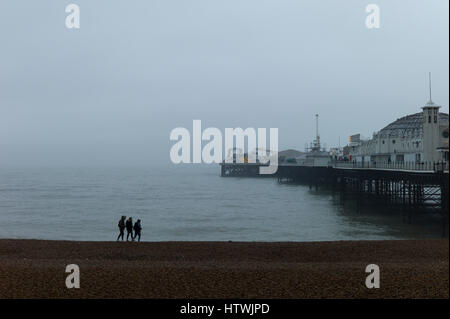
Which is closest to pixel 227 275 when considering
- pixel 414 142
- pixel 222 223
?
pixel 222 223

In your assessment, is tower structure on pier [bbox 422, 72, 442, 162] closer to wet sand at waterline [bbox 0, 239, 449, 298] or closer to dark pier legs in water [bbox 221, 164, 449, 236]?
dark pier legs in water [bbox 221, 164, 449, 236]

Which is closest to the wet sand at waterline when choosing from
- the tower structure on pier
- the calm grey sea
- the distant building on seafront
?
the calm grey sea

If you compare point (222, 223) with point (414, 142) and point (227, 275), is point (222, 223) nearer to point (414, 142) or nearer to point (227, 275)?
point (414, 142)

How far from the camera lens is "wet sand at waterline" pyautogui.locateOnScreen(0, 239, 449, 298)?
8.47 meters

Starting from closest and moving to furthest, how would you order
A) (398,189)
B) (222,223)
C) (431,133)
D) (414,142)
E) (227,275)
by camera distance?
(227,275) < (431,133) < (222,223) < (414,142) < (398,189)

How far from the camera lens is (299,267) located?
10.6 meters

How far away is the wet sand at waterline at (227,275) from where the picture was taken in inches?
333

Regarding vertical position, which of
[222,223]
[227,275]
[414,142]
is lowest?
[222,223]

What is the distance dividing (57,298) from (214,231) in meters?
17.0

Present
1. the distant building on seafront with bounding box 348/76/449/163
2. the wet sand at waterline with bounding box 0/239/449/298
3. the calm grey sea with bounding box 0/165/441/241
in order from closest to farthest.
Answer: the wet sand at waterline with bounding box 0/239/449/298, the calm grey sea with bounding box 0/165/441/241, the distant building on seafront with bounding box 348/76/449/163

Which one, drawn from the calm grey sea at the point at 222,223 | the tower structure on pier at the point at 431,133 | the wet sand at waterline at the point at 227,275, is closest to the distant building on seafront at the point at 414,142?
the tower structure on pier at the point at 431,133

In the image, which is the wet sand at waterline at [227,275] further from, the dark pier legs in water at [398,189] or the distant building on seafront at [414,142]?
the distant building on seafront at [414,142]

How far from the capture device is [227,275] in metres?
9.61
